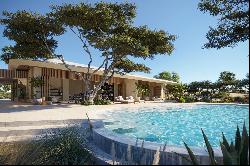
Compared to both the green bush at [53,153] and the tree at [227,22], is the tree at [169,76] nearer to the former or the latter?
the tree at [227,22]

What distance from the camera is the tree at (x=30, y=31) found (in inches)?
881

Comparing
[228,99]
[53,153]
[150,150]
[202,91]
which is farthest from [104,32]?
[202,91]

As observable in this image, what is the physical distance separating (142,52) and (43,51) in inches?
327

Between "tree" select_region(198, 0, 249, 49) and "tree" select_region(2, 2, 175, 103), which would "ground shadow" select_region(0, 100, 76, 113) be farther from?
"tree" select_region(198, 0, 249, 49)

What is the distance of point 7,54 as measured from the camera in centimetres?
3325

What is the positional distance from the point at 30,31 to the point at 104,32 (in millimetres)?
5614

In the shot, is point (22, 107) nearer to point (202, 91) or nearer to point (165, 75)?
point (202, 91)

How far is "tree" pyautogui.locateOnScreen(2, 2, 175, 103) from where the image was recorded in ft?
72.1

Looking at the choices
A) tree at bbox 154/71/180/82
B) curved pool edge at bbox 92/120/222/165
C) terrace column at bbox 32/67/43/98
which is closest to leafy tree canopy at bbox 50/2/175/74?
terrace column at bbox 32/67/43/98

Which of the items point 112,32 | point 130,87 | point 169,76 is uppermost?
point 112,32

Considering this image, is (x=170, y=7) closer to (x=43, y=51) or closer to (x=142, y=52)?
(x=142, y=52)

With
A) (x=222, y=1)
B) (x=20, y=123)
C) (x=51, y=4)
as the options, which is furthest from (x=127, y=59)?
(x=222, y=1)

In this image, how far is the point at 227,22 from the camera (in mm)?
6223

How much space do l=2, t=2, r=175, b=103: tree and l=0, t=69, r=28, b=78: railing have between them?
5154 mm
